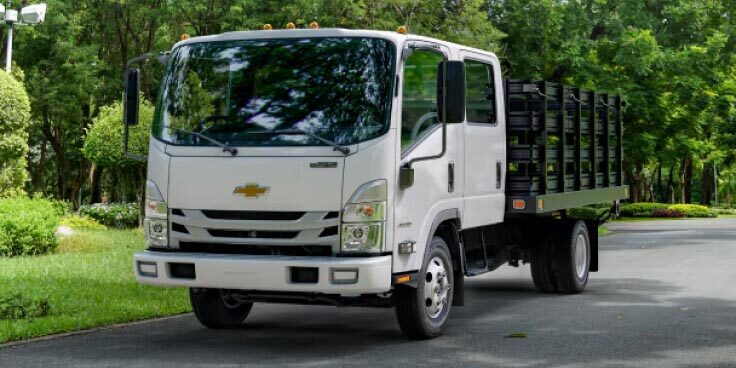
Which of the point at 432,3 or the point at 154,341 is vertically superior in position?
the point at 432,3

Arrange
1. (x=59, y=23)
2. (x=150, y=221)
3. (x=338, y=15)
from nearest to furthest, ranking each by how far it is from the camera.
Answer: (x=150, y=221), (x=338, y=15), (x=59, y=23)

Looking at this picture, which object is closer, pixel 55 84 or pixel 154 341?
pixel 154 341

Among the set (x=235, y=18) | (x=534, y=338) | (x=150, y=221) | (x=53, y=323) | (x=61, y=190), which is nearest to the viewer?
(x=150, y=221)

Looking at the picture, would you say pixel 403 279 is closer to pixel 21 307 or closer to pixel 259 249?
pixel 259 249

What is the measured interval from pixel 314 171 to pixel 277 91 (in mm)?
862

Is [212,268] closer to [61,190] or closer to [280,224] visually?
[280,224]

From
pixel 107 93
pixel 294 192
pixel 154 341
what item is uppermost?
pixel 107 93

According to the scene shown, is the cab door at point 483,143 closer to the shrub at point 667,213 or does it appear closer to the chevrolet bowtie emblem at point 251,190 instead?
the chevrolet bowtie emblem at point 251,190

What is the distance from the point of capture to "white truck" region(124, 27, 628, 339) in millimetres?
8250

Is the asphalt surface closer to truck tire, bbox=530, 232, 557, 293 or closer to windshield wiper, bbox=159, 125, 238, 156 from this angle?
truck tire, bbox=530, 232, 557, 293

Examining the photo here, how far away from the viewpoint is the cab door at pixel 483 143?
389 inches

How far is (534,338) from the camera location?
9.42 metres

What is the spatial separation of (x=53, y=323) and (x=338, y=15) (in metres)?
16.4

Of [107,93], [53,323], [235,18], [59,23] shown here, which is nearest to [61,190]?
[107,93]
